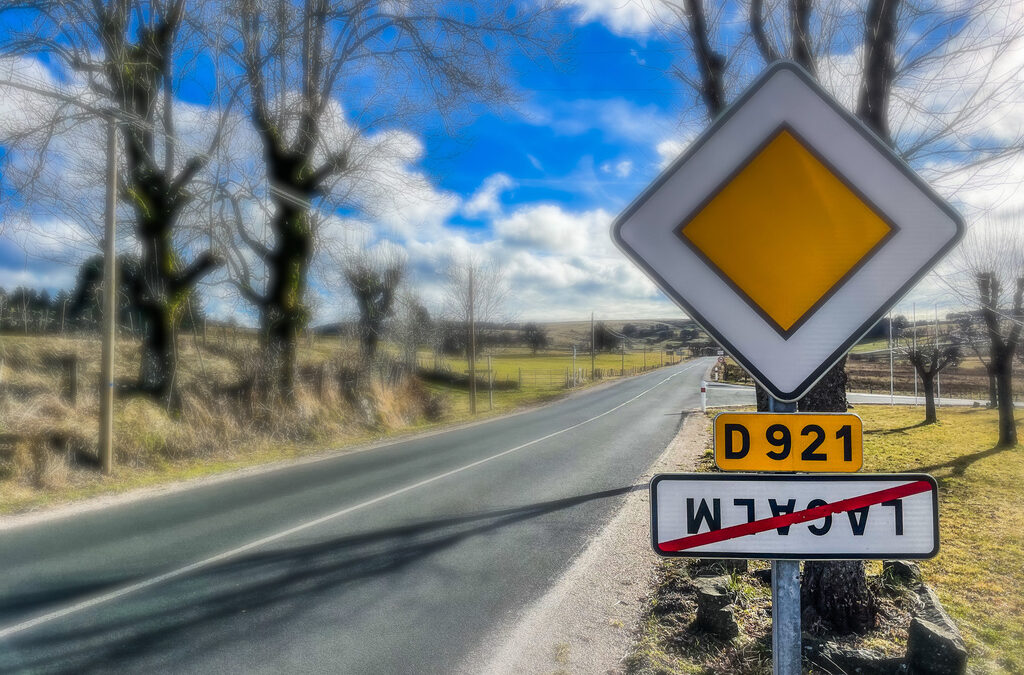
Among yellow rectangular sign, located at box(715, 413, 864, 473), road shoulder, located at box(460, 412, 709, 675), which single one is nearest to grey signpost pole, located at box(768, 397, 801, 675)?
yellow rectangular sign, located at box(715, 413, 864, 473)

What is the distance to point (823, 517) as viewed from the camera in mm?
1345

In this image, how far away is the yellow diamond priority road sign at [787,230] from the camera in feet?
4.27

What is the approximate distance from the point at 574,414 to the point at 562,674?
18945 millimetres

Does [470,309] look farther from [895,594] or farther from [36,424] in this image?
[895,594]

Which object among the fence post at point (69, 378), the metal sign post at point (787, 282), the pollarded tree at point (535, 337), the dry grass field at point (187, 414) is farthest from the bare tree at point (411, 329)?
the pollarded tree at point (535, 337)

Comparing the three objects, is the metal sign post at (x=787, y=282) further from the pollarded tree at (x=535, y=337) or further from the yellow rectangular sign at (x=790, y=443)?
the pollarded tree at (x=535, y=337)

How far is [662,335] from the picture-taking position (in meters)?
151

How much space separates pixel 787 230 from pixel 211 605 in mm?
4950

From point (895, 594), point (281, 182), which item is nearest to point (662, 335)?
point (281, 182)

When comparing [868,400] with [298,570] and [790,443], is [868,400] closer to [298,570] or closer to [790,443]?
[298,570]

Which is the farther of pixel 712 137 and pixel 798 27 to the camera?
pixel 798 27

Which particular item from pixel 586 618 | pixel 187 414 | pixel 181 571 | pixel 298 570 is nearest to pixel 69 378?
pixel 187 414

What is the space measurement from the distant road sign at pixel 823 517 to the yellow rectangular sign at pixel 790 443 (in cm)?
3

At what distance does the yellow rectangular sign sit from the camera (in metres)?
1.32
